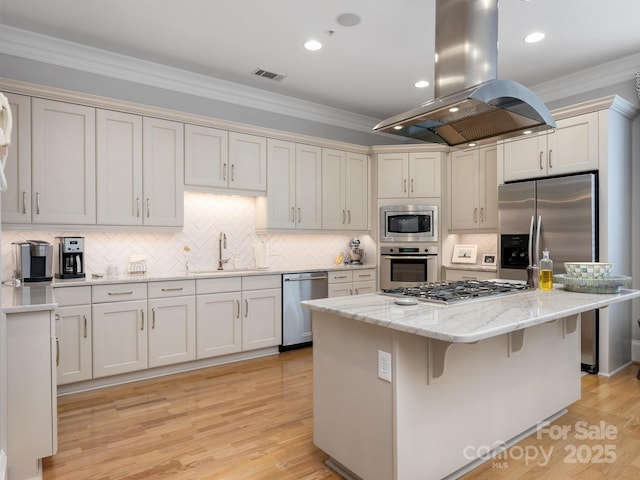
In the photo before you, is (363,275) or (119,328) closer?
(119,328)

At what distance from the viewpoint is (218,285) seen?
12.9 feet

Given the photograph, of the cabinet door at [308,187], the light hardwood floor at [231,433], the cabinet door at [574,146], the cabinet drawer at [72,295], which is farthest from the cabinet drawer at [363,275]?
the cabinet drawer at [72,295]

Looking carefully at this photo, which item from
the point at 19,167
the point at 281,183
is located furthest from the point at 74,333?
the point at 281,183

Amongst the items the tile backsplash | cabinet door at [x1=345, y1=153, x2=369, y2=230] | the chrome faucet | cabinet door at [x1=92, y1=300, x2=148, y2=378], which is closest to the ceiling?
cabinet door at [x1=345, y1=153, x2=369, y2=230]

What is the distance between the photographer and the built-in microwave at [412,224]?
505 centimetres

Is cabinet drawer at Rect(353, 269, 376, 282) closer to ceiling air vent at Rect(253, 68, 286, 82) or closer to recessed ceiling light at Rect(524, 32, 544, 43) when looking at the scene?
ceiling air vent at Rect(253, 68, 286, 82)

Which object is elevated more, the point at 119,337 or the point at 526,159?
the point at 526,159

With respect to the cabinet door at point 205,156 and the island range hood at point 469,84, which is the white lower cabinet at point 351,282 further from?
the island range hood at point 469,84

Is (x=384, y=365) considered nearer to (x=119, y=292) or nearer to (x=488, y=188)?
(x=119, y=292)

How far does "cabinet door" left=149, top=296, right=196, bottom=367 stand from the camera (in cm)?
358

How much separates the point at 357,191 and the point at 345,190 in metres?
0.20

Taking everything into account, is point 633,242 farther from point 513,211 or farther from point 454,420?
point 454,420

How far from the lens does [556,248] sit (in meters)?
3.84

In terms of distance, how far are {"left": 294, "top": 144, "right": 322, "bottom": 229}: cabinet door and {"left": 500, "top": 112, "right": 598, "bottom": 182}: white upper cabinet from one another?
208cm
